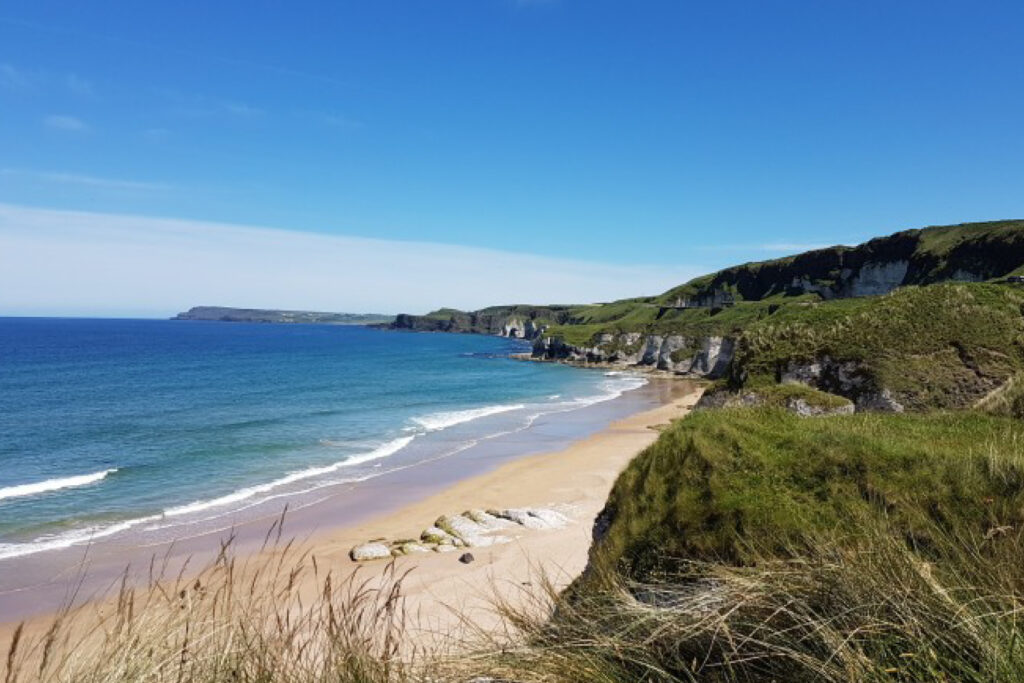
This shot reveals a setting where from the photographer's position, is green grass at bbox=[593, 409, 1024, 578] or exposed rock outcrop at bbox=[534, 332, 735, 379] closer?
green grass at bbox=[593, 409, 1024, 578]

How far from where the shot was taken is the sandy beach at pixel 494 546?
16.6 m

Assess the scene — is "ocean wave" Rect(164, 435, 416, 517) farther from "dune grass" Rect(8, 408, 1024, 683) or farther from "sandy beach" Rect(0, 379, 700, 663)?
"dune grass" Rect(8, 408, 1024, 683)

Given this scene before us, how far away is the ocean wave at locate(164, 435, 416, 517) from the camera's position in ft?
87.7

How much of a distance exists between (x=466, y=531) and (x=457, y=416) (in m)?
32.1

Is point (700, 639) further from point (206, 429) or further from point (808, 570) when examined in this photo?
point (206, 429)

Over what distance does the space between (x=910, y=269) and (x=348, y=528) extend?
122 metres

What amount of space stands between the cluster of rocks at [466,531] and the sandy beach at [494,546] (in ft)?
1.33

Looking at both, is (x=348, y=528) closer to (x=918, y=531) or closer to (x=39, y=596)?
(x=39, y=596)

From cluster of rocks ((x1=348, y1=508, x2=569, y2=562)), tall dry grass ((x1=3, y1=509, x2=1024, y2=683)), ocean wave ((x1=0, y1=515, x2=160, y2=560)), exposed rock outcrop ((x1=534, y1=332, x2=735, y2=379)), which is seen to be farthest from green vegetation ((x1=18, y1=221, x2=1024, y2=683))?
exposed rock outcrop ((x1=534, y1=332, x2=735, y2=379))

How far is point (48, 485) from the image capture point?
29.8m

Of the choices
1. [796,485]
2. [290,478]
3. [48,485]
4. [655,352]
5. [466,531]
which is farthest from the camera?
[655,352]

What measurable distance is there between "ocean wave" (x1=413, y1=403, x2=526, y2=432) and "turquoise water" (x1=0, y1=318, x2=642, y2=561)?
6.9 inches

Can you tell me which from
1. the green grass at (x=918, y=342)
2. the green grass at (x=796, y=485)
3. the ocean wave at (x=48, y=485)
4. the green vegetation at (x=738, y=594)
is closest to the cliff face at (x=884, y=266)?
the green grass at (x=918, y=342)

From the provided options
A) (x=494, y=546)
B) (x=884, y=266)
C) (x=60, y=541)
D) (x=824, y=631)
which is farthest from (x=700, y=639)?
(x=884, y=266)
